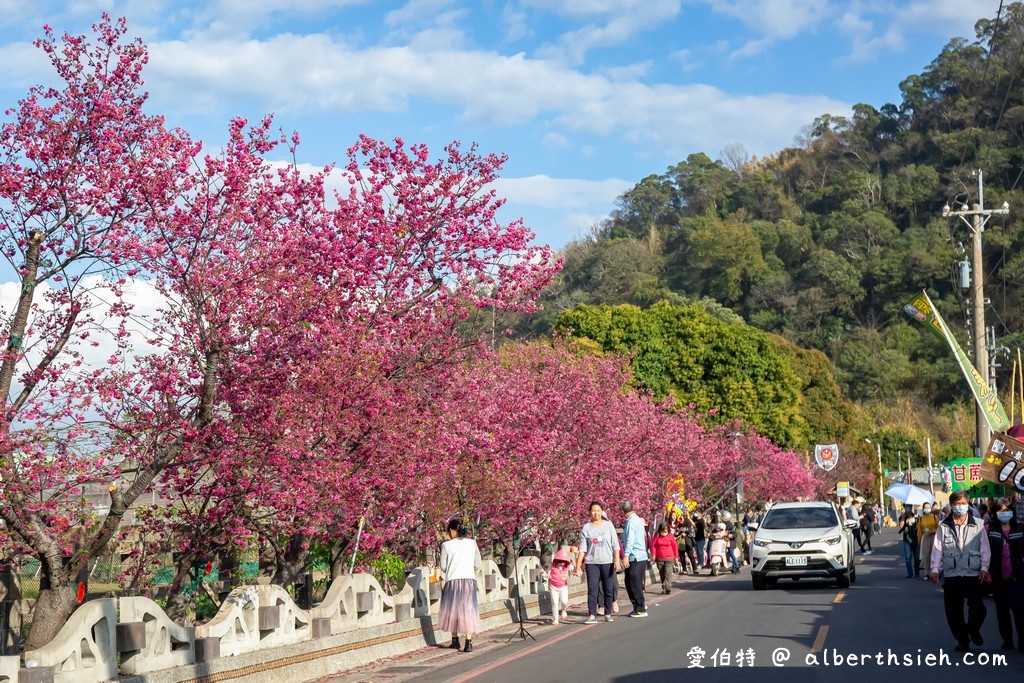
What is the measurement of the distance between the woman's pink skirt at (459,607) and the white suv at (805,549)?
11.6 metres

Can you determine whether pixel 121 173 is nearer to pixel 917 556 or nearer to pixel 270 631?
pixel 270 631

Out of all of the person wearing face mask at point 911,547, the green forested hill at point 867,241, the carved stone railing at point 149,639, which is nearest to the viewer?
the carved stone railing at point 149,639

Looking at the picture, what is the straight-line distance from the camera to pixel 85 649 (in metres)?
10.1

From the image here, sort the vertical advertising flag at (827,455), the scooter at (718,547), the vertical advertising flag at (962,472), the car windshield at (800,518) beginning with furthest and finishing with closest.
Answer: the vertical advertising flag at (827,455) < the vertical advertising flag at (962,472) < the scooter at (718,547) < the car windshield at (800,518)

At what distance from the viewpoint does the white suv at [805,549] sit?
25.6 meters

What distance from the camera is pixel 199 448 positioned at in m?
12.2

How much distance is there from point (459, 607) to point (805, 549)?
1199 cm

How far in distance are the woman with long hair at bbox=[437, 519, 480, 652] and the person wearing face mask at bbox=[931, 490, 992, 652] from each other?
5704mm

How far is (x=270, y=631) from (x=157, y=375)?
10.1ft

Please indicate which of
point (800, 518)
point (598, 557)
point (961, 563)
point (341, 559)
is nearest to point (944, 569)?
point (961, 563)

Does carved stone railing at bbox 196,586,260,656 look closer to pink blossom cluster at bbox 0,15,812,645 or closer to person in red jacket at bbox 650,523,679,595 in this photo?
pink blossom cluster at bbox 0,15,812,645

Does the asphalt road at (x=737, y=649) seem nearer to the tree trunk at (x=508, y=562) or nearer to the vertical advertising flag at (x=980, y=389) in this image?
the tree trunk at (x=508, y=562)

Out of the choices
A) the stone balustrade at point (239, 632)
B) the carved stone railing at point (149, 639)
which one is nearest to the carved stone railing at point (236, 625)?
the stone balustrade at point (239, 632)

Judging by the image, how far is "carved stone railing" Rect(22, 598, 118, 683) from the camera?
9539 mm
